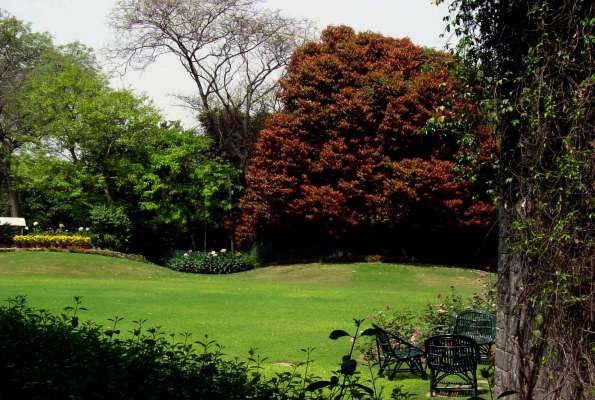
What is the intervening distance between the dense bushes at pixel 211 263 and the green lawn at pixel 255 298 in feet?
6.33

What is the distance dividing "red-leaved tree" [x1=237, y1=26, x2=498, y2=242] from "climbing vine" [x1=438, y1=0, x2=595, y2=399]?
2158cm

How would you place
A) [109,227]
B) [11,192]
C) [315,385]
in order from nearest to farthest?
[315,385] < [109,227] < [11,192]

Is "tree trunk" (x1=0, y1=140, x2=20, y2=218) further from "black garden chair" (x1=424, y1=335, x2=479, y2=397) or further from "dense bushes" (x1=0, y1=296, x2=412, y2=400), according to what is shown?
"dense bushes" (x1=0, y1=296, x2=412, y2=400)

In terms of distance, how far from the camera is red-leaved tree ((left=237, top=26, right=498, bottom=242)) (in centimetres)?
2894

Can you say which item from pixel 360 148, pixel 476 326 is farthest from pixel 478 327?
pixel 360 148

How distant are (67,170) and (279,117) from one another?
558 inches

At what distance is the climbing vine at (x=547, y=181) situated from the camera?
18.2 ft

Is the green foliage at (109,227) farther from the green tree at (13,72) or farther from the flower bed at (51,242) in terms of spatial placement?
the green tree at (13,72)

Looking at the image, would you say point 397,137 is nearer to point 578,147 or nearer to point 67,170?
point 67,170

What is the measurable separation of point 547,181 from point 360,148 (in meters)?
24.3

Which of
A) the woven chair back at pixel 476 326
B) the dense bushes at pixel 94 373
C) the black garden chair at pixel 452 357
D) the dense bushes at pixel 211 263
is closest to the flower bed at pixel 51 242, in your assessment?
the dense bushes at pixel 211 263

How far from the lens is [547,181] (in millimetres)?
5930

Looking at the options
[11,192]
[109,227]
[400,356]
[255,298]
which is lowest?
[255,298]

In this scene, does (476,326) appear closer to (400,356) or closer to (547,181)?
(400,356)
